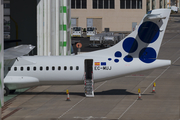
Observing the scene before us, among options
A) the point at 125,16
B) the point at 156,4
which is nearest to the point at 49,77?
the point at 125,16

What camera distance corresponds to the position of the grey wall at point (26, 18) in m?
41.2

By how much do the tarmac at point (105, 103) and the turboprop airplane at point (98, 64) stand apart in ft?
4.59

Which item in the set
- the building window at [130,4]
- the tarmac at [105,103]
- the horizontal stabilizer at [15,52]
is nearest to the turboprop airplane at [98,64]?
the horizontal stabilizer at [15,52]

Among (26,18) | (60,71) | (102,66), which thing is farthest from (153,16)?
(26,18)

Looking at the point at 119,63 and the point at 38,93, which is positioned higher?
the point at 119,63

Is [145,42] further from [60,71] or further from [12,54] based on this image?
[12,54]

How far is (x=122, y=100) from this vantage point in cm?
2962

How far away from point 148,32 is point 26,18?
15.9 metres

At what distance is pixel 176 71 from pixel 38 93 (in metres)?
17.9

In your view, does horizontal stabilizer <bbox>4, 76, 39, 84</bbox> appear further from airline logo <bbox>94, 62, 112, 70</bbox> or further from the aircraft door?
airline logo <bbox>94, 62, 112, 70</bbox>

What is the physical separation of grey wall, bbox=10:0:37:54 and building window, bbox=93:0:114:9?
206ft

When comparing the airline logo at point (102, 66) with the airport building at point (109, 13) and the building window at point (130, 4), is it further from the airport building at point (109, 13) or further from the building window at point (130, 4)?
the building window at point (130, 4)

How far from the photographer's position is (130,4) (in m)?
102

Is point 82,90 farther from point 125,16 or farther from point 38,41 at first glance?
point 125,16
